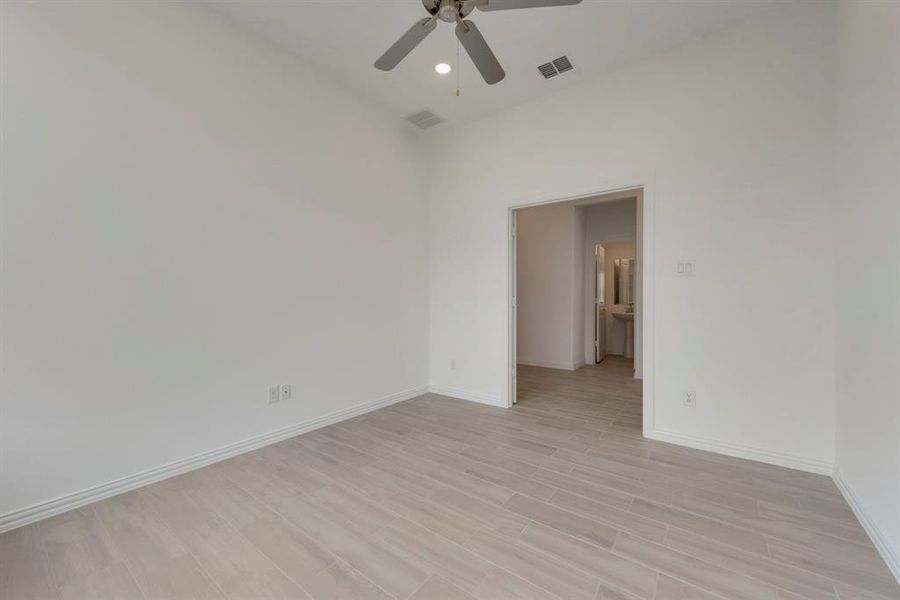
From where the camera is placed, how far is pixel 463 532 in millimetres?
1767

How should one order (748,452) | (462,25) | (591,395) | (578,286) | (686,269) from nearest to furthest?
(462,25) < (748,452) < (686,269) < (591,395) < (578,286)

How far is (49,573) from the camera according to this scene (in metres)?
1.52

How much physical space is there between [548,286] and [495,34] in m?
4.03

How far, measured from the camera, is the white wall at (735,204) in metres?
2.35

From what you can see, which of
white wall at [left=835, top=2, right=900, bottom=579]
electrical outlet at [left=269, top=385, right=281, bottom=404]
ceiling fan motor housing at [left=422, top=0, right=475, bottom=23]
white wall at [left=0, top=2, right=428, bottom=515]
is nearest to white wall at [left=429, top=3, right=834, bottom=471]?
white wall at [left=835, top=2, right=900, bottom=579]

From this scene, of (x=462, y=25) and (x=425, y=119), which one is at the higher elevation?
(x=425, y=119)

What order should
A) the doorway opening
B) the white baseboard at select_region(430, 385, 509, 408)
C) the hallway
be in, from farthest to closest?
the doorway opening
the white baseboard at select_region(430, 385, 509, 408)
the hallway

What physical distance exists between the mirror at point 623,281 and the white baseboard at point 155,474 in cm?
565

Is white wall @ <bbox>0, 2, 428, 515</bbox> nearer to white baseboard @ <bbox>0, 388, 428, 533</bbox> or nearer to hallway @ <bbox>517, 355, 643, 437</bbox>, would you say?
white baseboard @ <bbox>0, 388, 428, 533</bbox>

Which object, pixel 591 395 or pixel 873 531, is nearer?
pixel 873 531

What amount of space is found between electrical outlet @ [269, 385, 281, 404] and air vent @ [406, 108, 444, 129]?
121 inches

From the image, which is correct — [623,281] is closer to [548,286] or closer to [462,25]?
[548,286]

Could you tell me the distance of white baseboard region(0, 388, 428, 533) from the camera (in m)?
1.85

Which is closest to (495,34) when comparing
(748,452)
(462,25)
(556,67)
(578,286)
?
(556,67)
